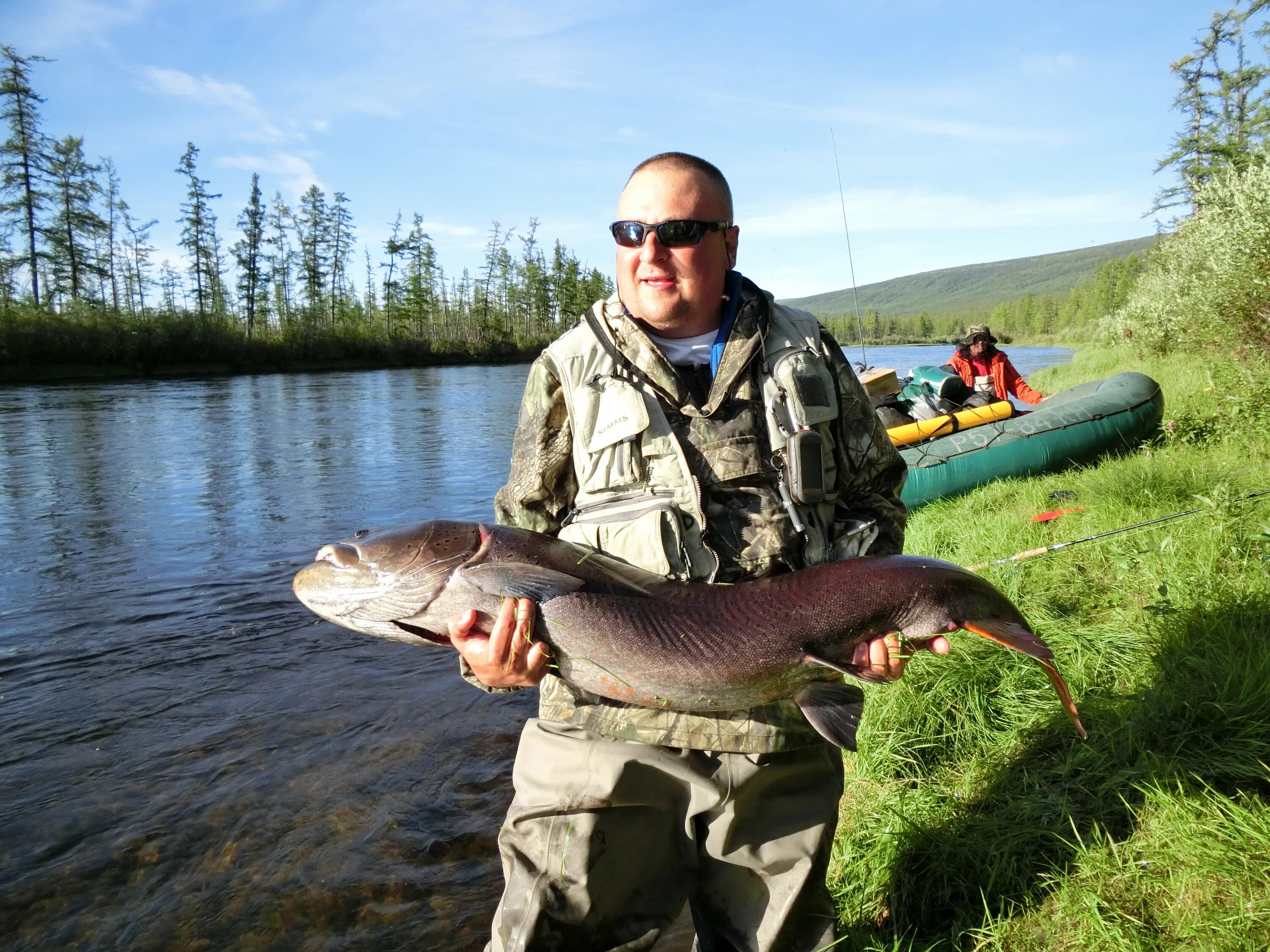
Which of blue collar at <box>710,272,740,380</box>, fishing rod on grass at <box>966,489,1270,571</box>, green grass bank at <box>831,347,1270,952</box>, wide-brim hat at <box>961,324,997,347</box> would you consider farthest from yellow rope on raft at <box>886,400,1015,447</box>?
blue collar at <box>710,272,740,380</box>

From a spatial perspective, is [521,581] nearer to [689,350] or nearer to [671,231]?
[689,350]

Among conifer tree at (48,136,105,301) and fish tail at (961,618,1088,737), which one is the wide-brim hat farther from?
conifer tree at (48,136,105,301)

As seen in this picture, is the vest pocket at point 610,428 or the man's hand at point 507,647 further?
the vest pocket at point 610,428

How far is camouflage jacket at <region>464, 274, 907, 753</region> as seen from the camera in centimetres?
232

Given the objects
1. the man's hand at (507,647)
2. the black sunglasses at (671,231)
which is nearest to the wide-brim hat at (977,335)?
the black sunglasses at (671,231)

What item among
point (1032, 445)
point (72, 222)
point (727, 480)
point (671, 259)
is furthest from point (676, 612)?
point (72, 222)

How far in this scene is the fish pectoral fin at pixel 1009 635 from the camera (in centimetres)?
248

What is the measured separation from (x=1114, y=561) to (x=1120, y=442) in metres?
4.53

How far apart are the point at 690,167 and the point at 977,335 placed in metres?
10.1

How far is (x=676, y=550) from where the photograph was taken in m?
2.41

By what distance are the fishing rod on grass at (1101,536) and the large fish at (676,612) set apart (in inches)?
107

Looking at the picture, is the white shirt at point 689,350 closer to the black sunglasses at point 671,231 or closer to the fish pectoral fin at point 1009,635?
the black sunglasses at point 671,231

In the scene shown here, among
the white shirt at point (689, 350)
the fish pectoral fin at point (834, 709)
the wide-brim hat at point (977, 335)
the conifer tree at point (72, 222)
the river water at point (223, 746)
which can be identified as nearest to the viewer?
the fish pectoral fin at point (834, 709)

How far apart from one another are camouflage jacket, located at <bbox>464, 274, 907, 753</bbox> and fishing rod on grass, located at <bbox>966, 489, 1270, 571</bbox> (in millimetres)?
2694
